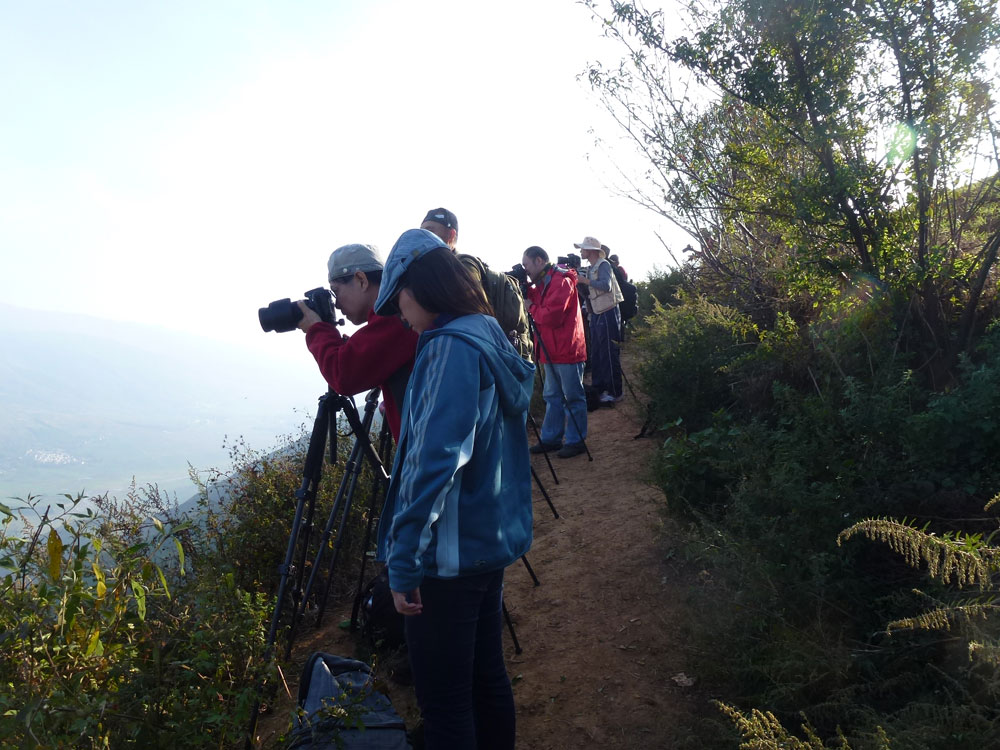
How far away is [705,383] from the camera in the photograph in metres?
6.24

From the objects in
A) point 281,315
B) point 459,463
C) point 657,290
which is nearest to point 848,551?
point 459,463

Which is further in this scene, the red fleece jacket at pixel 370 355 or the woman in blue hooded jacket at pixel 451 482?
the red fleece jacket at pixel 370 355

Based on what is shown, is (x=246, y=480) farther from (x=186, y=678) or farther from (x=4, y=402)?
(x=4, y=402)

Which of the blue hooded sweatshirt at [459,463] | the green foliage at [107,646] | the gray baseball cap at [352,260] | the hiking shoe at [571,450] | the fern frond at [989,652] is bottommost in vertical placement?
the hiking shoe at [571,450]

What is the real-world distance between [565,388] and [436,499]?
5160mm

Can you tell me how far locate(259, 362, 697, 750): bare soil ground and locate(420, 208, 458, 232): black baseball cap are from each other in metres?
2.46

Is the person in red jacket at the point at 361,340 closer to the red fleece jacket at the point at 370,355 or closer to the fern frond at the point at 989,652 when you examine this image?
the red fleece jacket at the point at 370,355

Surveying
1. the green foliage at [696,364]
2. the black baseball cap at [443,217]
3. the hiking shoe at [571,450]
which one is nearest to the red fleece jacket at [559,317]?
the green foliage at [696,364]

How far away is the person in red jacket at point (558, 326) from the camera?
6660 mm

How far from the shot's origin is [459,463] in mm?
1840

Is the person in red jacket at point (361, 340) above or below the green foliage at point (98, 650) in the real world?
above

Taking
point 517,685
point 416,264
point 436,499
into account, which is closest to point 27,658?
point 436,499

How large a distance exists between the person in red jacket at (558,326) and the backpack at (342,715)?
400 centimetres

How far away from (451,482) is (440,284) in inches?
23.9
